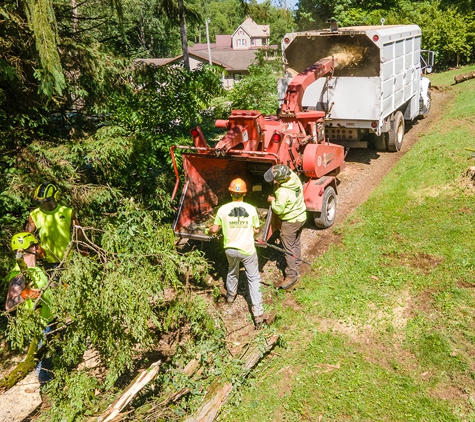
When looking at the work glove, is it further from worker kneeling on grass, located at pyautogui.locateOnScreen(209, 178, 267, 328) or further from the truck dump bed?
the truck dump bed

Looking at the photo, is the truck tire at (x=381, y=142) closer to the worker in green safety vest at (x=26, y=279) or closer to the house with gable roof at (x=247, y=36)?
the worker in green safety vest at (x=26, y=279)

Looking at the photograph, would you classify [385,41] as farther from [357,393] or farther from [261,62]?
[357,393]

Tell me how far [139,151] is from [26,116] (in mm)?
1671

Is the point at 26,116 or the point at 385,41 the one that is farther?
the point at 385,41

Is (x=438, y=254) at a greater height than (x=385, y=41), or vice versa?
(x=385, y=41)

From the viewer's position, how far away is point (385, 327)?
18.3 ft

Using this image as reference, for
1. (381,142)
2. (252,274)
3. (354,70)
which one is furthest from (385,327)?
(381,142)

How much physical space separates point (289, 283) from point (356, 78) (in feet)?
18.2

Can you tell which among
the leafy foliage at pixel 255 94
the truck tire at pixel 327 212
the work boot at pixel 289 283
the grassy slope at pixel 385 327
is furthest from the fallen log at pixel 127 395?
the leafy foliage at pixel 255 94

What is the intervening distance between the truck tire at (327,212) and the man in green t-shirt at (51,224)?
4483mm

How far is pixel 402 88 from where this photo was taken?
38.7ft

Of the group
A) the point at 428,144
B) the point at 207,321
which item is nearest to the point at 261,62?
the point at 428,144

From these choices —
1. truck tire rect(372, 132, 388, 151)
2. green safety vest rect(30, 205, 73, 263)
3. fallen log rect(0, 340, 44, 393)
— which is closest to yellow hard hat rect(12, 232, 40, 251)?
green safety vest rect(30, 205, 73, 263)

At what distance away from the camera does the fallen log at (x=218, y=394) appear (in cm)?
439
